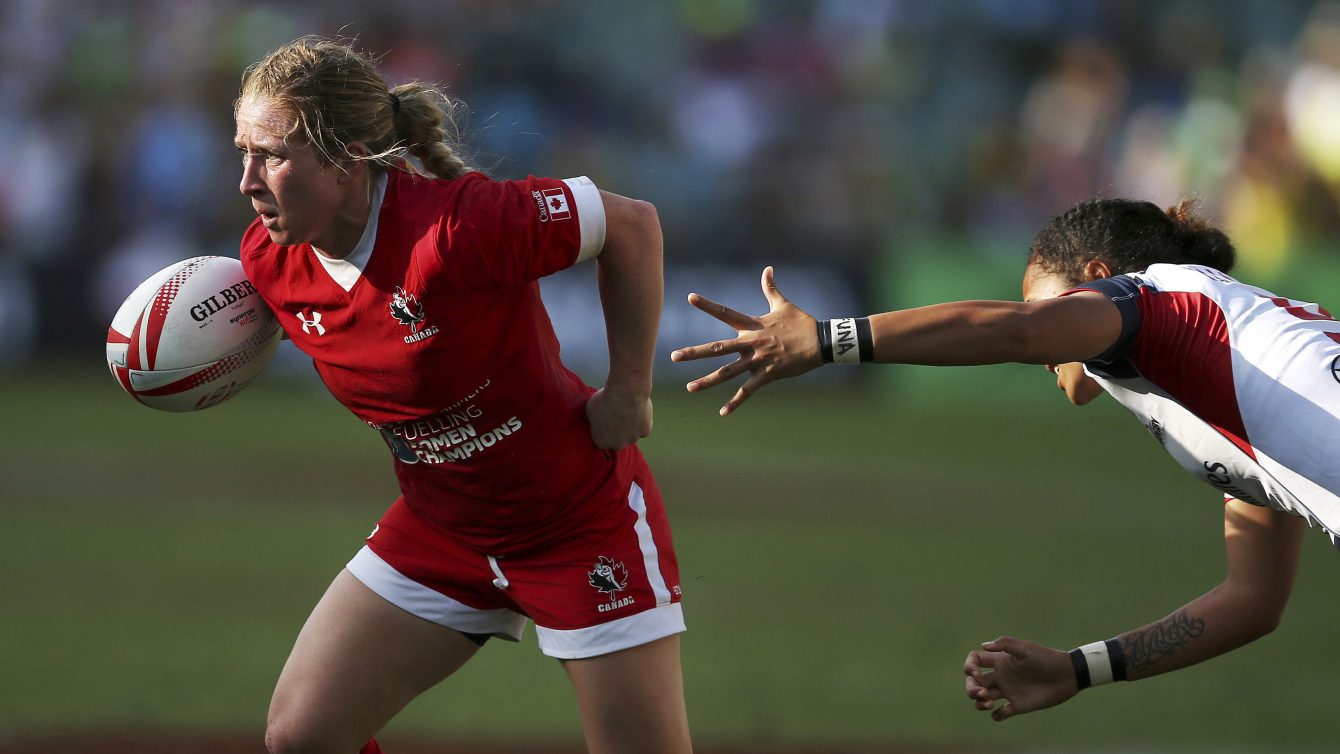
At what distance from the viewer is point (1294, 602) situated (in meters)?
8.71

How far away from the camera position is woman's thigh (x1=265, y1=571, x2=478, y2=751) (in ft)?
13.3

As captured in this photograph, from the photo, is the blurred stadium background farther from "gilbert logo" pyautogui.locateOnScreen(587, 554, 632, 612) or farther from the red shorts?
"gilbert logo" pyautogui.locateOnScreen(587, 554, 632, 612)

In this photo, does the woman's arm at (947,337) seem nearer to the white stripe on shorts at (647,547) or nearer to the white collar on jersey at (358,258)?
the white stripe on shorts at (647,547)

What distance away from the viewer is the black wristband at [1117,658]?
437cm

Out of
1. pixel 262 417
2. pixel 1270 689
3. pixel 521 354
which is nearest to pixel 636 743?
pixel 521 354

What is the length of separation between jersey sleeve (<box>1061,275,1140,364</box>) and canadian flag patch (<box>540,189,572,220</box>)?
1.27m

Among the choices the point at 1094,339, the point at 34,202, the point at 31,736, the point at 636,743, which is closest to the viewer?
the point at 1094,339

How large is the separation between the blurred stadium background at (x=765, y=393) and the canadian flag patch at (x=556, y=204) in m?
Answer: 3.05

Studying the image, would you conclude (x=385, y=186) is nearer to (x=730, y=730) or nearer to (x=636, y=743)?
(x=636, y=743)

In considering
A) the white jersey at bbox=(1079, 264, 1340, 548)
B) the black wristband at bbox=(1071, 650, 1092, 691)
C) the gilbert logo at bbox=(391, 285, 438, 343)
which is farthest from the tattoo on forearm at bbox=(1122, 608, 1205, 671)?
the gilbert logo at bbox=(391, 285, 438, 343)

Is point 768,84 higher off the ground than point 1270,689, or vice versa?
point 768,84

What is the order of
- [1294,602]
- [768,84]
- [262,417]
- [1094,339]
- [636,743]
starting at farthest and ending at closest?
1. [768,84]
2. [262,417]
3. [1294,602]
4. [636,743]
5. [1094,339]

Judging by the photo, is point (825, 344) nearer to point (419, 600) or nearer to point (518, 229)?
point (518, 229)

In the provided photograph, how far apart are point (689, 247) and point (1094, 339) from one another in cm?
1240
